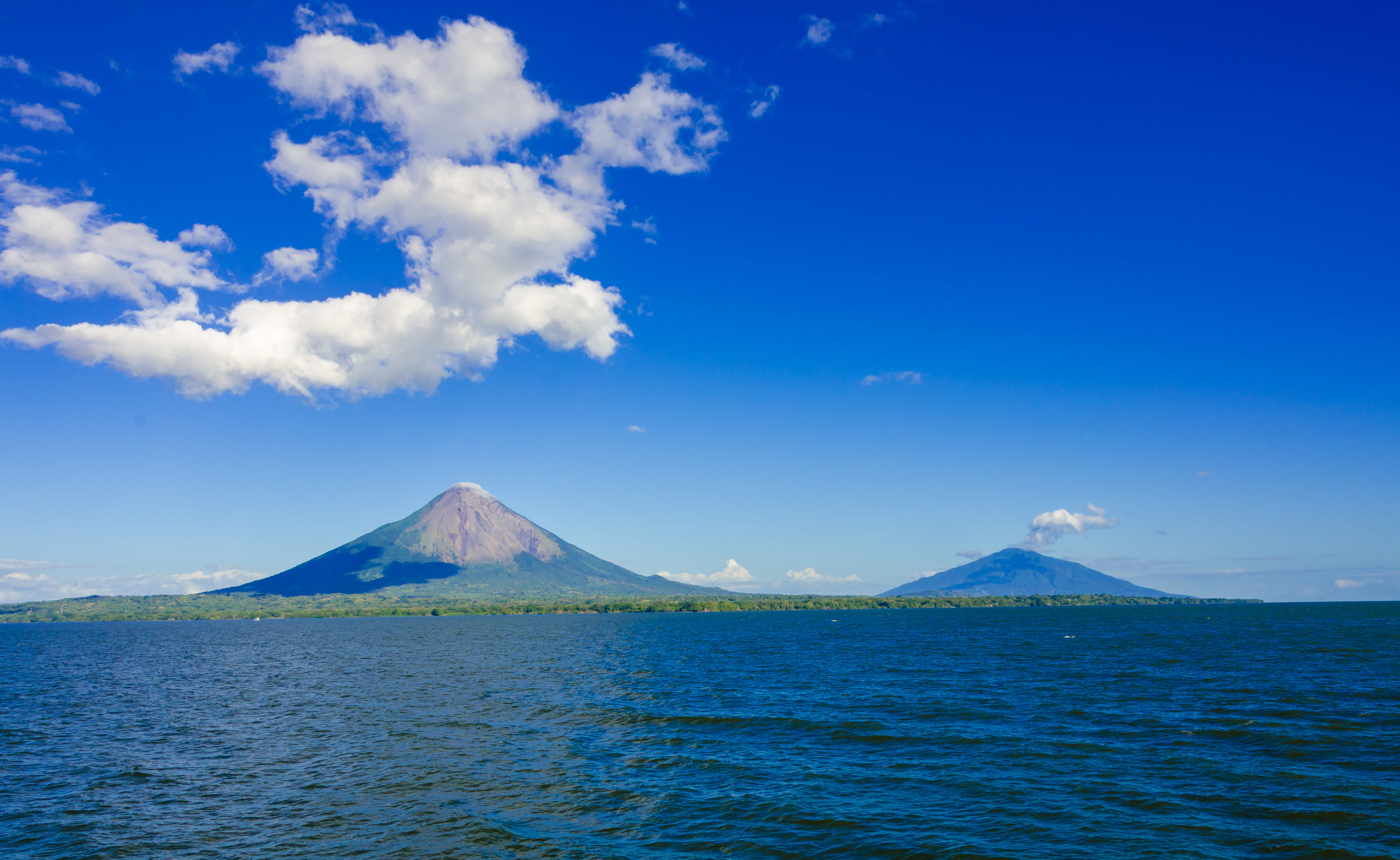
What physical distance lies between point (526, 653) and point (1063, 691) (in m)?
92.2

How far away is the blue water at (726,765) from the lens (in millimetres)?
29953

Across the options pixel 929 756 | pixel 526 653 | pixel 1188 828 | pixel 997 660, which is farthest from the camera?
pixel 526 653

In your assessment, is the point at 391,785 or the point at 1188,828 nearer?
the point at 1188,828

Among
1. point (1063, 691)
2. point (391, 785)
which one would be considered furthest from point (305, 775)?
point (1063, 691)

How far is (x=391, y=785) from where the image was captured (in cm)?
3825

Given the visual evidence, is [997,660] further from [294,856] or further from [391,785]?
[294,856]

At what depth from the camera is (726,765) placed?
42781 mm

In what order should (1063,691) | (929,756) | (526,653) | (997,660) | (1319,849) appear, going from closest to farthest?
(1319,849), (929,756), (1063,691), (997,660), (526,653)

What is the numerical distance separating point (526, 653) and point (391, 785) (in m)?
94.5

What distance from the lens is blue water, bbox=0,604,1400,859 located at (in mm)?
29953

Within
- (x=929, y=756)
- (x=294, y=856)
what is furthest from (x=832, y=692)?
(x=294, y=856)

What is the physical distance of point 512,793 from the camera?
120 ft

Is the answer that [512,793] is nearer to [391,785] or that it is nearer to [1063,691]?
[391,785]

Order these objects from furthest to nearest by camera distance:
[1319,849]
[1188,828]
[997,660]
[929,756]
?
[997,660] → [929,756] → [1188,828] → [1319,849]
